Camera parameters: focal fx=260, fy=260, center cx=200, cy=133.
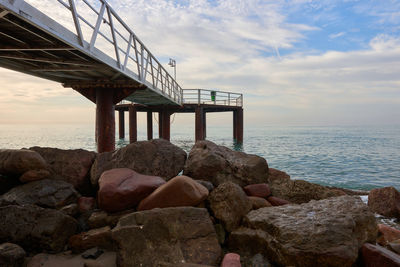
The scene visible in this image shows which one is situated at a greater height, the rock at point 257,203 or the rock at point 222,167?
the rock at point 222,167

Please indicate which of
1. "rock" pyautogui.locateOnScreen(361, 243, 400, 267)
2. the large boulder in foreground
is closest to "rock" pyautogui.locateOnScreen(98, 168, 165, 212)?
the large boulder in foreground

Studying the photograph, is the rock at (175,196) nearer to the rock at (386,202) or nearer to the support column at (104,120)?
the rock at (386,202)

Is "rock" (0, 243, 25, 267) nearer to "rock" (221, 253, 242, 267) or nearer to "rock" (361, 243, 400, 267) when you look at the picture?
"rock" (221, 253, 242, 267)

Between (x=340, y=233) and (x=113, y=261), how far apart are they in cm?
284

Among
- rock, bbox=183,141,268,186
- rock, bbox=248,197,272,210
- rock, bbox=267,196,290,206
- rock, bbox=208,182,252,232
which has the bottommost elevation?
rock, bbox=267,196,290,206

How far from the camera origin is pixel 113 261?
3.24 m

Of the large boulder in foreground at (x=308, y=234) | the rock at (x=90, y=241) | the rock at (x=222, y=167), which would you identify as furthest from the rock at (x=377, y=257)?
the rock at (x=90, y=241)

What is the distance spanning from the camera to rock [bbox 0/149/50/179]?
14.9 feet

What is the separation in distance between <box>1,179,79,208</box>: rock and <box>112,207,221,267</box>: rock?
5.32 feet

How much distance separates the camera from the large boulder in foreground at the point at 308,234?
10.0 feet

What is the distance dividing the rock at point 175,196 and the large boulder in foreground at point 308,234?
777 millimetres

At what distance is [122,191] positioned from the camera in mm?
4023

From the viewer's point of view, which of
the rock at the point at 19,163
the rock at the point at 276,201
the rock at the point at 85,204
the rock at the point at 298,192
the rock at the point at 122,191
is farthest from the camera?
the rock at the point at 298,192

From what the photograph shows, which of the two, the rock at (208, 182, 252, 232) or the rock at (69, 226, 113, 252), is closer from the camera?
the rock at (69, 226, 113, 252)
